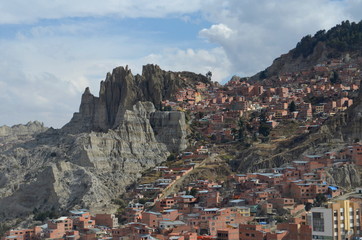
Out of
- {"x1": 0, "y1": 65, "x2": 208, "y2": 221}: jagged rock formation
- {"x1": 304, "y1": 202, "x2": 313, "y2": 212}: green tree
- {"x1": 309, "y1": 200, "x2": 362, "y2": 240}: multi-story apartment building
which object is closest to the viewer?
{"x1": 309, "y1": 200, "x2": 362, "y2": 240}: multi-story apartment building

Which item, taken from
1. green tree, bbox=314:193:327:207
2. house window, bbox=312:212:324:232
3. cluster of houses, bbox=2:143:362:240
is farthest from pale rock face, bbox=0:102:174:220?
house window, bbox=312:212:324:232

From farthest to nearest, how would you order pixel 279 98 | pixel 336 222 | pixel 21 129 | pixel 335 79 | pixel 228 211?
pixel 21 129 < pixel 335 79 < pixel 279 98 < pixel 228 211 < pixel 336 222

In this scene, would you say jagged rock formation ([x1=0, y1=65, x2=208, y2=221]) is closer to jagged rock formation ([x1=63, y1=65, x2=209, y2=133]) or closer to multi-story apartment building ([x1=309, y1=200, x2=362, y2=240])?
jagged rock formation ([x1=63, y1=65, x2=209, y2=133])

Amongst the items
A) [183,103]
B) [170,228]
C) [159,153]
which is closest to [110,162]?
[159,153]

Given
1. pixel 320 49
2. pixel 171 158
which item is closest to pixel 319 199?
pixel 171 158

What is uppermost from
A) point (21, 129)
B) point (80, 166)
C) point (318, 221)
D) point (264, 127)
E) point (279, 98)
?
point (279, 98)

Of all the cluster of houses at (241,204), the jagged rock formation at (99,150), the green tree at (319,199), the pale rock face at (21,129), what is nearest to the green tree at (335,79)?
the cluster of houses at (241,204)

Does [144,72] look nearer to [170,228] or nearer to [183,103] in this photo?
[183,103]

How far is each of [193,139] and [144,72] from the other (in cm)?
1969

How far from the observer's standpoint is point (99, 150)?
4070 inches

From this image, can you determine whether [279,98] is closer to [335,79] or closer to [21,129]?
[335,79]

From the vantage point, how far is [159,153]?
351ft

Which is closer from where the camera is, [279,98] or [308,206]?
[308,206]

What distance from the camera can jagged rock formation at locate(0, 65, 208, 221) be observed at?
9344cm
